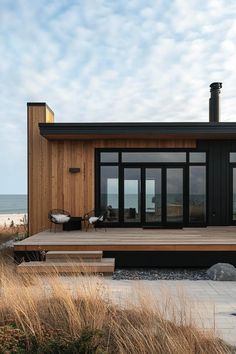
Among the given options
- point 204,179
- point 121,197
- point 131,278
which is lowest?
point 131,278

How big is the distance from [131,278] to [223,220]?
490 centimetres

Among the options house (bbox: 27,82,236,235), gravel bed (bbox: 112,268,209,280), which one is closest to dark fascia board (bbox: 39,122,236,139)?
house (bbox: 27,82,236,235)

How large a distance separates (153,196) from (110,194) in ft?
4.40

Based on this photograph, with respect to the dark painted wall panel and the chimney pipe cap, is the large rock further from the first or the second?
the chimney pipe cap

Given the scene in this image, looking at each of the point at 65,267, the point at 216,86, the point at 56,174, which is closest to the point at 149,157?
the point at 56,174

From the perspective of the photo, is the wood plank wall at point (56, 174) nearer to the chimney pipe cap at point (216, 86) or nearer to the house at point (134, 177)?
the house at point (134, 177)

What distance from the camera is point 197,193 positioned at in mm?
9242

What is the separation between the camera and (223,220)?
924cm

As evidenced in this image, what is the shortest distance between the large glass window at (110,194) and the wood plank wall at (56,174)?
0.35 m

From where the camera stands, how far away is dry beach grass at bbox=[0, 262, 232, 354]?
2430 mm

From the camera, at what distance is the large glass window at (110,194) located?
29.6 feet

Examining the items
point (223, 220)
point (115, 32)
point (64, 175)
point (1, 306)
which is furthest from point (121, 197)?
point (1, 306)

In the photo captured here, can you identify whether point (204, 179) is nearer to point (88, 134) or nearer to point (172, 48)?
point (88, 134)

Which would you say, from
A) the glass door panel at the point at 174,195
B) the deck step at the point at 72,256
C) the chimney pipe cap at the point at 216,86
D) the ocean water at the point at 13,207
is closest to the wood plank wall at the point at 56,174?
the glass door panel at the point at 174,195
